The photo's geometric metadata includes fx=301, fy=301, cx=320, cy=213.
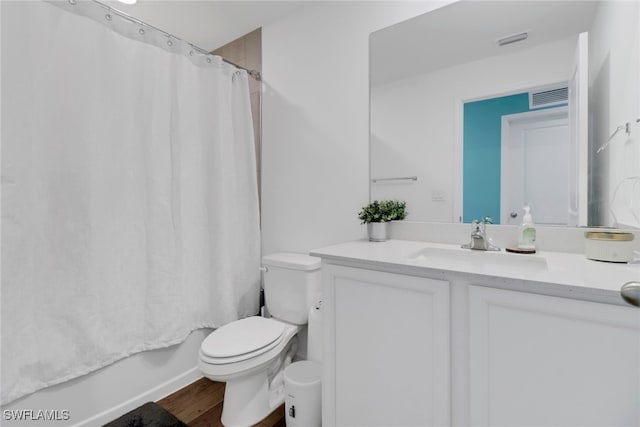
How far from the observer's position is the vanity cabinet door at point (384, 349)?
97cm

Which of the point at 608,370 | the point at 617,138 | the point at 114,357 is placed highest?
the point at 617,138

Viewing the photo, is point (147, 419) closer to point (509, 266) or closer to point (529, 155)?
point (509, 266)

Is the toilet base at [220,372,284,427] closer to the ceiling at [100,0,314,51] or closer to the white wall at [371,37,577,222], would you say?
the white wall at [371,37,577,222]

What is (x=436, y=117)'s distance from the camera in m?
1.48

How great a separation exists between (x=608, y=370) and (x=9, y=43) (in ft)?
7.31

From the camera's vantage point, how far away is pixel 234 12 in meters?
1.97

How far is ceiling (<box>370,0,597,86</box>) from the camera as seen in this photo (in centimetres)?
120

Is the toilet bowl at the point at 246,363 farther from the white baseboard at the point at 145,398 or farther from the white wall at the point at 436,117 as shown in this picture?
the white wall at the point at 436,117

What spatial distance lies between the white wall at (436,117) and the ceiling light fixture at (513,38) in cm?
6

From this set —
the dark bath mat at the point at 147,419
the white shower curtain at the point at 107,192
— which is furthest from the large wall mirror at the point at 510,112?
the dark bath mat at the point at 147,419

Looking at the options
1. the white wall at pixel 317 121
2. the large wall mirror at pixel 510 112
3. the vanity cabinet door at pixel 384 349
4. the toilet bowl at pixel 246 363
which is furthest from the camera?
the white wall at pixel 317 121

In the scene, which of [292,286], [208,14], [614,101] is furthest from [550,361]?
[208,14]

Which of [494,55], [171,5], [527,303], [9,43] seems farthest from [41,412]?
[494,55]

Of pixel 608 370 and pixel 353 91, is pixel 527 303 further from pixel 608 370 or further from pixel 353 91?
pixel 353 91
